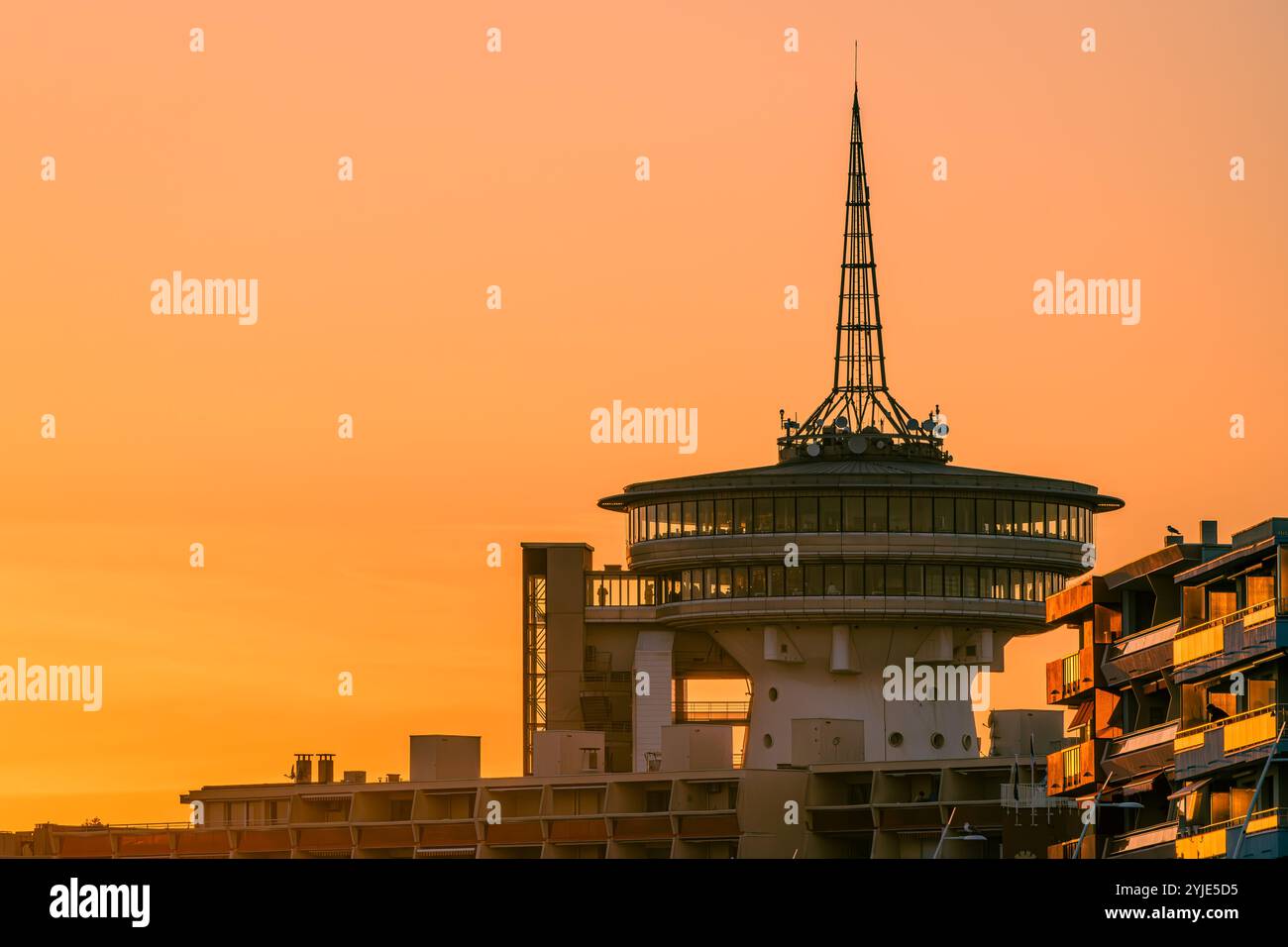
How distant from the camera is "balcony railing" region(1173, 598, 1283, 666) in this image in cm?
14475

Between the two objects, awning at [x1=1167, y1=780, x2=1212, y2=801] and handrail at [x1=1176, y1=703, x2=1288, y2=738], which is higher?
handrail at [x1=1176, y1=703, x2=1288, y2=738]

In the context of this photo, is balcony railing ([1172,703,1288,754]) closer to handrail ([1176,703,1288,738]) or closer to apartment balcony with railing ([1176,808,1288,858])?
handrail ([1176,703,1288,738])

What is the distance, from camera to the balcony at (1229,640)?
142500 mm

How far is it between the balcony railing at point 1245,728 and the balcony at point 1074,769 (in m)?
22.9

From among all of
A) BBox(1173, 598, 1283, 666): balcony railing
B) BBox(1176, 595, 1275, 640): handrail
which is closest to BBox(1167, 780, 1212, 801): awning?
BBox(1173, 598, 1283, 666): balcony railing

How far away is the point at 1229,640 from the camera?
5861 inches

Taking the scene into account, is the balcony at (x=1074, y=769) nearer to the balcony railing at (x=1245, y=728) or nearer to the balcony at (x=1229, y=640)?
the balcony at (x=1229, y=640)

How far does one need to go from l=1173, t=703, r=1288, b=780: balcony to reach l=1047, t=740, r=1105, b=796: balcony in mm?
19998
